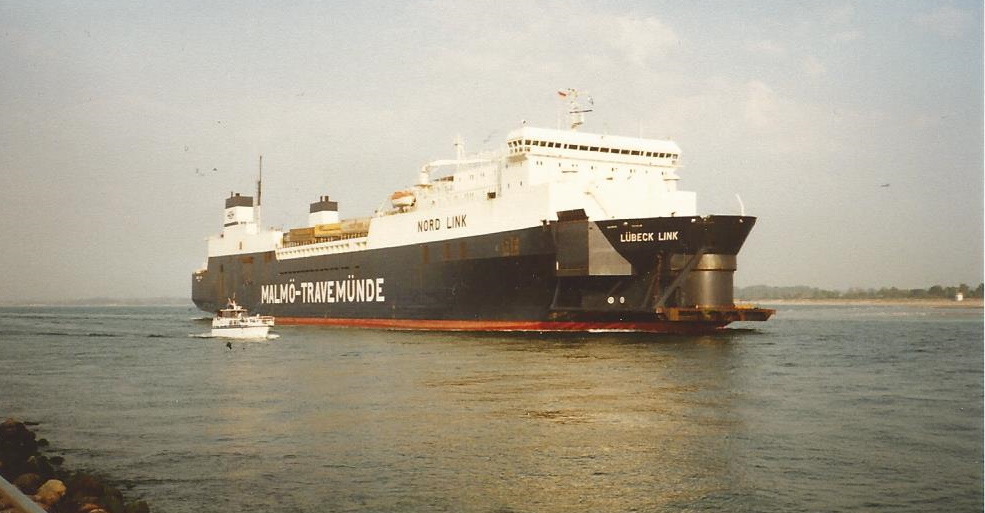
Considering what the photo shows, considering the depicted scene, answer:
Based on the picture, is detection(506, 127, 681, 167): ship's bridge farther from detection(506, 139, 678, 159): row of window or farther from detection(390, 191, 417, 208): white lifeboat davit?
detection(390, 191, 417, 208): white lifeboat davit

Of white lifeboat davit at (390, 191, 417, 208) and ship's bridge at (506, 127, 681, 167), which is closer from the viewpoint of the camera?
ship's bridge at (506, 127, 681, 167)

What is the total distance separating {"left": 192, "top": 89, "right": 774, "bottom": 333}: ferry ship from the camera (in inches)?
964

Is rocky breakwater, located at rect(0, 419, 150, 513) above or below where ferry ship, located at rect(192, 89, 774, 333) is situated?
below

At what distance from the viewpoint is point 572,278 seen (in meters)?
25.8

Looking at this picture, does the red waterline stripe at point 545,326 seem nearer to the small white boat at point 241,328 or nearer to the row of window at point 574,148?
the small white boat at point 241,328

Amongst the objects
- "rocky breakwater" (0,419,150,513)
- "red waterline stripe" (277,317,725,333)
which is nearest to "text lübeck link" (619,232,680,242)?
"red waterline stripe" (277,317,725,333)

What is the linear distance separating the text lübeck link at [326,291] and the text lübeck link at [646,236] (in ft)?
40.3

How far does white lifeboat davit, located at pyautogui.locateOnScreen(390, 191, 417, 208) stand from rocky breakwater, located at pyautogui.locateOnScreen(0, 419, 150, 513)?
78.6ft

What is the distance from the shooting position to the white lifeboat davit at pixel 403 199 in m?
33.8

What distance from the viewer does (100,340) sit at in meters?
34.2

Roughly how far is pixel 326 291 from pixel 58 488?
3007 cm

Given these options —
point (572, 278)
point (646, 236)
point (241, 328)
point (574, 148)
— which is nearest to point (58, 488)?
point (646, 236)

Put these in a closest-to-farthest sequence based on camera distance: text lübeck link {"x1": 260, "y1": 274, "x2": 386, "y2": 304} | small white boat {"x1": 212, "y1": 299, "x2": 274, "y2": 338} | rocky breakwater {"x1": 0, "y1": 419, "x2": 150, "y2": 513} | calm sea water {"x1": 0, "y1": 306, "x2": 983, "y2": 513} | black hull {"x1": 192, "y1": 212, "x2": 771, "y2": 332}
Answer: rocky breakwater {"x1": 0, "y1": 419, "x2": 150, "y2": 513}
calm sea water {"x1": 0, "y1": 306, "x2": 983, "y2": 513}
black hull {"x1": 192, "y1": 212, "x2": 771, "y2": 332}
small white boat {"x1": 212, "y1": 299, "x2": 274, "y2": 338}
text lübeck link {"x1": 260, "y1": 274, "x2": 386, "y2": 304}

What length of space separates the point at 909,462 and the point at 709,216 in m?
14.6
